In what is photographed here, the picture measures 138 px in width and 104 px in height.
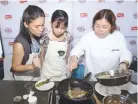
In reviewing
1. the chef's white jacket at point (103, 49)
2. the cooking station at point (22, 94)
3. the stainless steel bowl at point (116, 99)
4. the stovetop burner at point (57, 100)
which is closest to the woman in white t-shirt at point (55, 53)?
the chef's white jacket at point (103, 49)

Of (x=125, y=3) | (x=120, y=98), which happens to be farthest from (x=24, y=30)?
(x=125, y=3)

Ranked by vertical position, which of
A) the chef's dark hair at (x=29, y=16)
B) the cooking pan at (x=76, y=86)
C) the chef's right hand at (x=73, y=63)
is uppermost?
the chef's dark hair at (x=29, y=16)

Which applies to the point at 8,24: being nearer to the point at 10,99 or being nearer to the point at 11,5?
the point at 11,5

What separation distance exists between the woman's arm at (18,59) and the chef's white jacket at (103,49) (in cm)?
52

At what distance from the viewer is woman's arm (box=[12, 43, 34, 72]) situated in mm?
1844

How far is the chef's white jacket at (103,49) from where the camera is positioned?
6.90 ft

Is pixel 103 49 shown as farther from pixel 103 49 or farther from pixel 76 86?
pixel 76 86

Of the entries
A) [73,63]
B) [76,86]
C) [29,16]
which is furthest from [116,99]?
[29,16]

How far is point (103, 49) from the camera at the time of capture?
83.7 inches

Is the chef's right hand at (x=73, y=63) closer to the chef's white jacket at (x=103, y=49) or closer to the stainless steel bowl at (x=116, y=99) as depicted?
the chef's white jacket at (x=103, y=49)

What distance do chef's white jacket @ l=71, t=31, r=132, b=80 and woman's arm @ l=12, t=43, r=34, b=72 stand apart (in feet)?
1.72

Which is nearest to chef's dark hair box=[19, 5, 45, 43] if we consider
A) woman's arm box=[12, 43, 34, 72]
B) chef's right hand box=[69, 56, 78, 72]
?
woman's arm box=[12, 43, 34, 72]

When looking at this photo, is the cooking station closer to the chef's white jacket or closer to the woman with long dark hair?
the woman with long dark hair

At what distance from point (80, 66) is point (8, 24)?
124 centimetres
